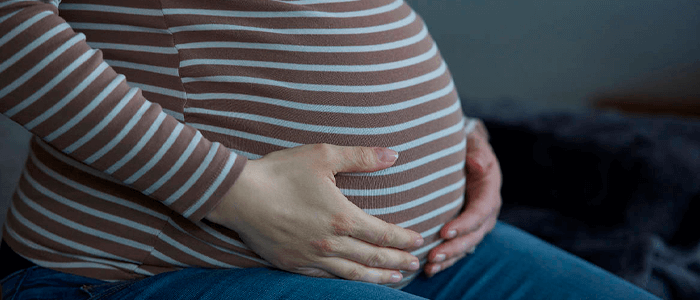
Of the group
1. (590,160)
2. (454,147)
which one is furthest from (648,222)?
(454,147)

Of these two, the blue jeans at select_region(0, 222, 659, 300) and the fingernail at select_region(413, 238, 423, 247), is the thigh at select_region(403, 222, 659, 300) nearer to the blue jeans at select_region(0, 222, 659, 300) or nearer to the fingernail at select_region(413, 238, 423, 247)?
the blue jeans at select_region(0, 222, 659, 300)

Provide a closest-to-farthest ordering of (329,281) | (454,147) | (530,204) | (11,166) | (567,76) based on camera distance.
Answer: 1. (329,281)
2. (454,147)
3. (11,166)
4. (530,204)
5. (567,76)

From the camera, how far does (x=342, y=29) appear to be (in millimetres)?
640

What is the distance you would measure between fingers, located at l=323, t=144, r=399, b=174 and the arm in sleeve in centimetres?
10

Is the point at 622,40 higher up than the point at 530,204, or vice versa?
the point at 622,40

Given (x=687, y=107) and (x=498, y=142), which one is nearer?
(x=498, y=142)

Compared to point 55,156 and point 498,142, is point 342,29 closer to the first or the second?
point 55,156

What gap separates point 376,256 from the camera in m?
0.62

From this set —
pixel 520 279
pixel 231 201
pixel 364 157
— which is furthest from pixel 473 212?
pixel 231 201

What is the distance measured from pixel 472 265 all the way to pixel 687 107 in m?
1.56

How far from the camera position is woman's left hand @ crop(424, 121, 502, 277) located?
2.36 feet

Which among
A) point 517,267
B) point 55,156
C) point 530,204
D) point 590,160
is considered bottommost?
point 530,204

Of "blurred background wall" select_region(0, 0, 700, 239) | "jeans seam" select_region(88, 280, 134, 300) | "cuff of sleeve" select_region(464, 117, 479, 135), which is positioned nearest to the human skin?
"jeans seam" select_region(88, 280, 134, 300)

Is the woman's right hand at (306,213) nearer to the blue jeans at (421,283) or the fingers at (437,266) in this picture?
the blue jeans at (421,283)
